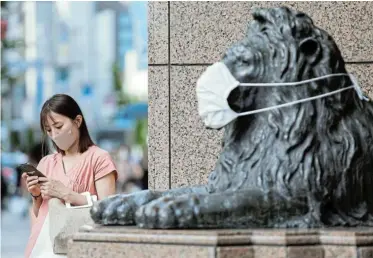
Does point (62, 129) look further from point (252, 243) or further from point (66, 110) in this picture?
point (252, 243)

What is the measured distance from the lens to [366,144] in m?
5.62

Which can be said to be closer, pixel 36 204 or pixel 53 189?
pixel 53 189

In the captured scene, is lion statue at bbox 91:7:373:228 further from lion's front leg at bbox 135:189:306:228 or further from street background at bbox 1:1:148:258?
street background at bbox 1:1:148:258

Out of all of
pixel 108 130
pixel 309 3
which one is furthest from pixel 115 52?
pixel 309 3

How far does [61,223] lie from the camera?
23.7 ft

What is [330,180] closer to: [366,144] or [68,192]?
[366,144]

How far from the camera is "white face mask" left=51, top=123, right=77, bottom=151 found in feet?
25.8

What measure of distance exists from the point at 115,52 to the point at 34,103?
1241 cm

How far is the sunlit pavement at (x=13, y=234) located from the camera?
63.1 ft

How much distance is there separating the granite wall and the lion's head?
2.33 meters

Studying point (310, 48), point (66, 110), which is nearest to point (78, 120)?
point (66, 110)

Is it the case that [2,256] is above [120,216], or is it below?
below

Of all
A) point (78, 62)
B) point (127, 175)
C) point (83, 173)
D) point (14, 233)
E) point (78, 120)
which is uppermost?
point (78, 62)

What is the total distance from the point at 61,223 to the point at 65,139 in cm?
86
